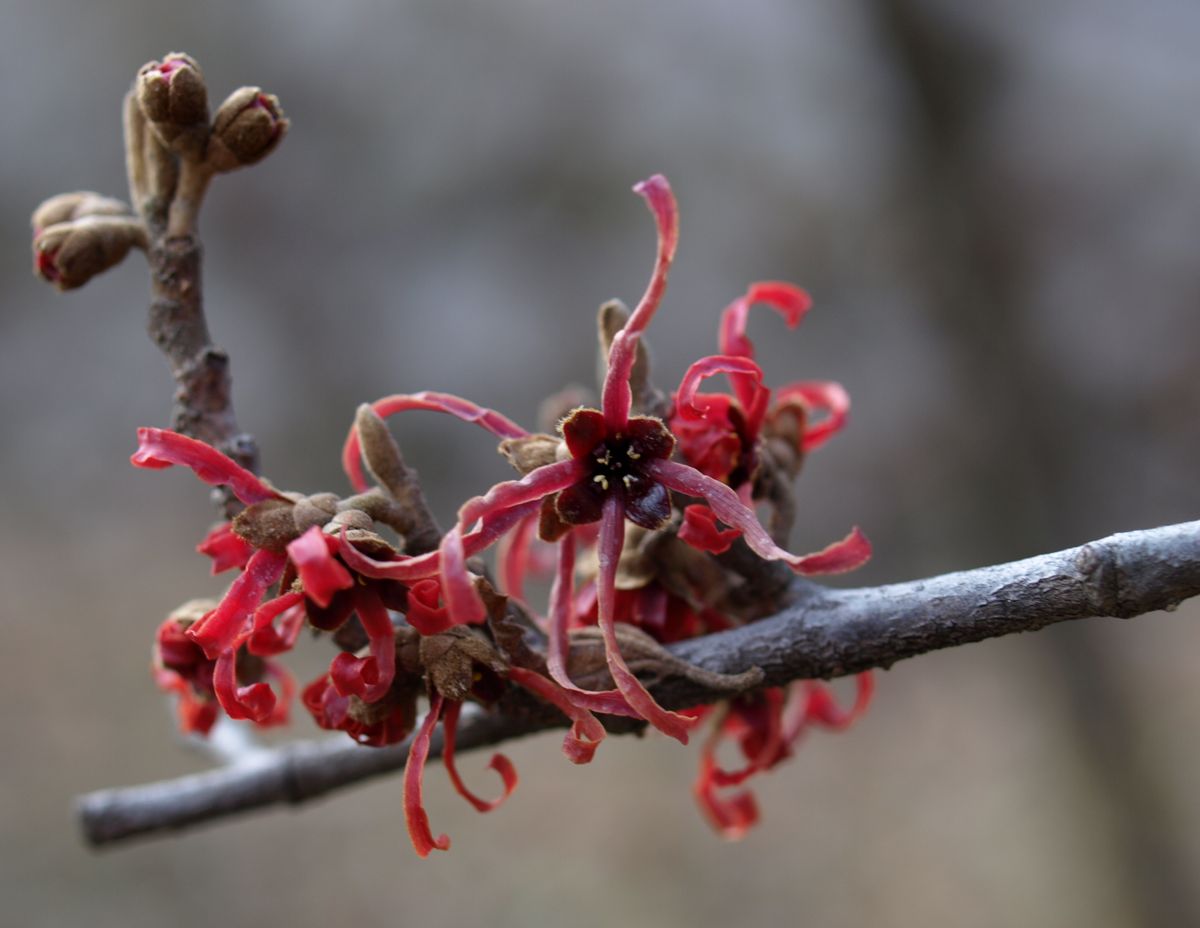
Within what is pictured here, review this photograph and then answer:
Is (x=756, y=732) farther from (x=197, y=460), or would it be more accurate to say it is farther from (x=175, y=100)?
(x=175, y=100)

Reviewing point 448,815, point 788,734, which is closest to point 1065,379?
point 448,815

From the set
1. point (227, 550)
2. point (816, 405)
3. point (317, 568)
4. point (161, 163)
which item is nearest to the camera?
point (317, 568)

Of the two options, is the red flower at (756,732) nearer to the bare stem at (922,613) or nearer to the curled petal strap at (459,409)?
the bare stem at (922,613)

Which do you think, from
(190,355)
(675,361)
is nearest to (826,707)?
(190,355)

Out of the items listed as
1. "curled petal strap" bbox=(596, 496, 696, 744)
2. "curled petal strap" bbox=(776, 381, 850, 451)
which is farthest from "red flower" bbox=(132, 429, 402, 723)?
"curled petal strap" bbox=(776, 381, 850, 451)

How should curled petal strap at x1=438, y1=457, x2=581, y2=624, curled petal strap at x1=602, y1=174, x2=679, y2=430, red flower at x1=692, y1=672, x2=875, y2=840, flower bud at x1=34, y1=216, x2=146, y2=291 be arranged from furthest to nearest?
1. red flower at x1=692, y1=672, x2=875, y2=840
2. flower bud at x1=34, y1=216, x2=146, y2=291
3. curled petal strap at x1=602, y1=174, x2=679, y2=430
4. curled petal strap at x1=438, y1=457, x2=581, y2=624

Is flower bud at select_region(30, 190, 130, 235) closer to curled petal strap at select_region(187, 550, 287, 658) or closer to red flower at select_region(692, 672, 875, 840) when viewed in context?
curled petal strap at select_region(187, 550, 287, 658)

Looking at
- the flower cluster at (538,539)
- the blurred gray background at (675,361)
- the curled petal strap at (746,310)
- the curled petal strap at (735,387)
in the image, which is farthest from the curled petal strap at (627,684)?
the blurred gray background at (675,361)

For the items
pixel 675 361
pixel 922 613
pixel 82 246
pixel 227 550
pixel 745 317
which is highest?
pixel 675 361

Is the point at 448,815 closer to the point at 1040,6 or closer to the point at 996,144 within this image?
the point at 996,144
